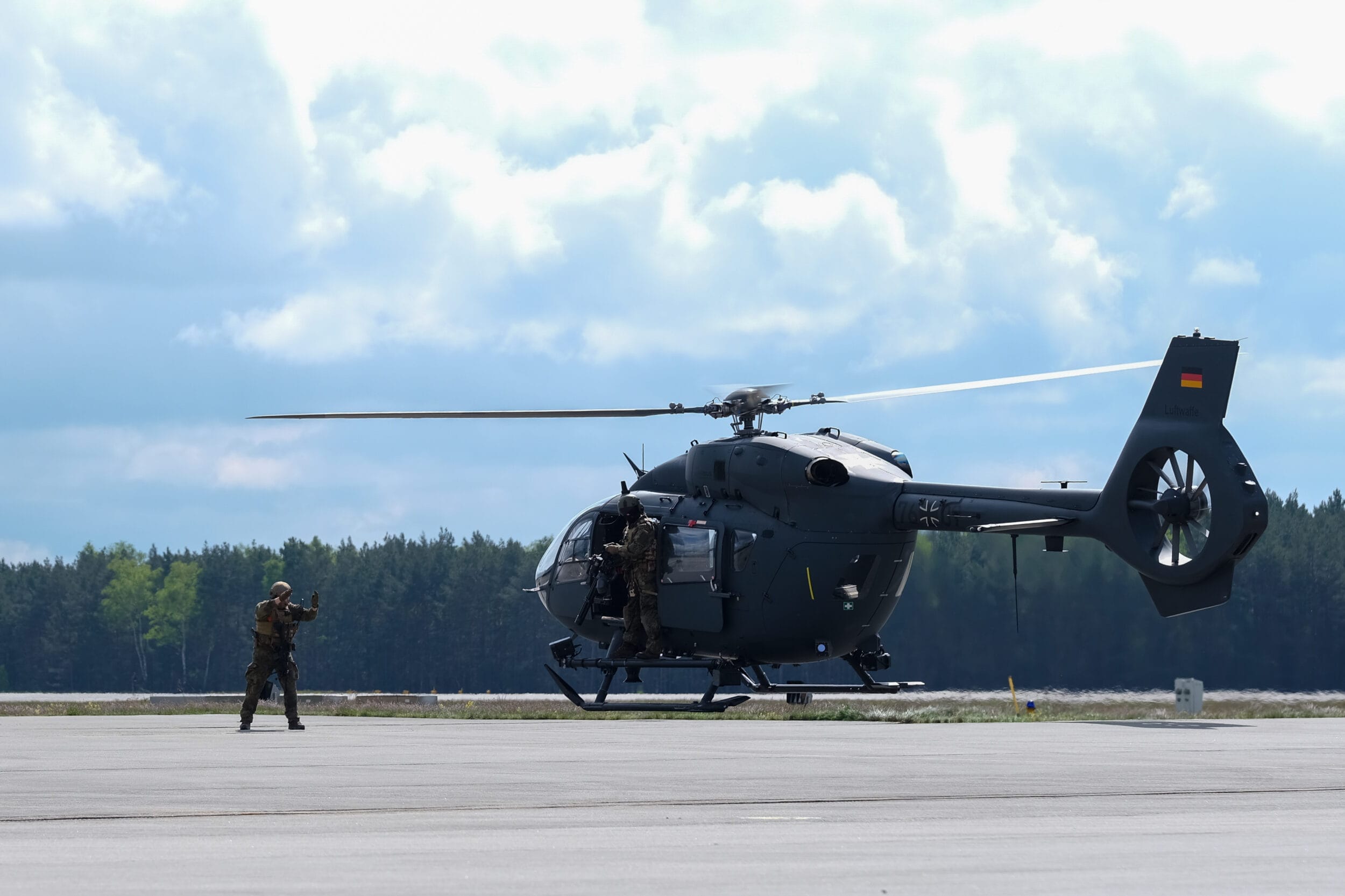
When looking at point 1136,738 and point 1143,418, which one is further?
point 1143,418

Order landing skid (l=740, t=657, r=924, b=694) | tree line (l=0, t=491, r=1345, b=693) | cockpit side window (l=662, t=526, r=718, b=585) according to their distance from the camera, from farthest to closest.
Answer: tree line (l=0, t=491, r=1345, b=693)
cockpit side window (l=662, t=526, r=718, b=585)
landing skid (l=740, t=657, r=924, b=694)

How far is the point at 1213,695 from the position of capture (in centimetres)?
3644

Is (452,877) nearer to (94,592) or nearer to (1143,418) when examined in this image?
(1143,418)

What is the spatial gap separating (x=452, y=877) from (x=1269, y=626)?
6693cm

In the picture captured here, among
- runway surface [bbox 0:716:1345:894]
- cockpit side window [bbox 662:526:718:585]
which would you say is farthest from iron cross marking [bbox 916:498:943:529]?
runway surface [bbox 0:716:1345:894]

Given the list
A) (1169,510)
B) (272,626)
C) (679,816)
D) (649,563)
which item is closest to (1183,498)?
(1169,510)

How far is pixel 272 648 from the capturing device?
23953 mm

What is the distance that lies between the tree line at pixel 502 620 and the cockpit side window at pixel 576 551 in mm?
12179

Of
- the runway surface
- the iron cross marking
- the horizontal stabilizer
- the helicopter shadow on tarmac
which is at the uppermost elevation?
the iron cross marking

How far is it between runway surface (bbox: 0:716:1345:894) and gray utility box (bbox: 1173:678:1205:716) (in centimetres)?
1074

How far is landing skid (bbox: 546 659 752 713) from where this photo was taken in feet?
89.5

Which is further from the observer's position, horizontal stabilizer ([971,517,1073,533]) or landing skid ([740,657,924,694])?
landing skid ([740,657,924,694])

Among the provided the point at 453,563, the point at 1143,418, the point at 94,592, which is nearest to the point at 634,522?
the point at 1143,418

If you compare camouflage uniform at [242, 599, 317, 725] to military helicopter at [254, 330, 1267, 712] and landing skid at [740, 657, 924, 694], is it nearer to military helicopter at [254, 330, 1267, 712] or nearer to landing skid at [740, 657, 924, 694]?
military helicopter at [254, 330, 1267, 712]
